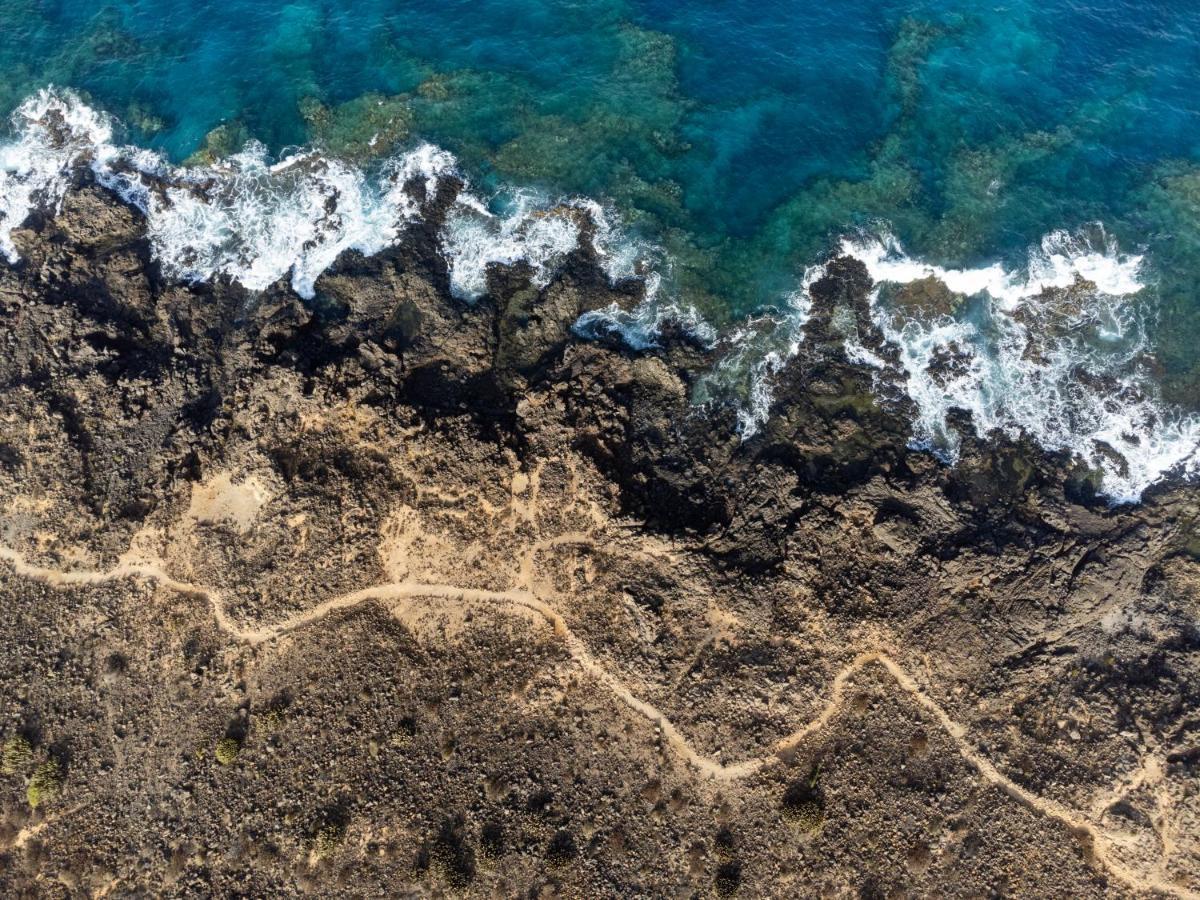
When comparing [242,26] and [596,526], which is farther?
[242,26]

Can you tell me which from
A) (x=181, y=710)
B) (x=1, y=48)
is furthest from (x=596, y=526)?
(x=1, y=48)

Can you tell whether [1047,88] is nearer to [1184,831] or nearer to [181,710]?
[1184,831]

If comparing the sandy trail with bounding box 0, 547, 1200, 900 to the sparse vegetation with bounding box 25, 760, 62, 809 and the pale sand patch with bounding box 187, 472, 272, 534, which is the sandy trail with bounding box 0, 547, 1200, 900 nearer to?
the pale sand patch with bounding box 187, 472, 272, 534

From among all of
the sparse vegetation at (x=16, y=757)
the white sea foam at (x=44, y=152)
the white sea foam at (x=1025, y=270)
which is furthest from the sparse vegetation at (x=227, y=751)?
the white sea foam at (x=1025, y=270)

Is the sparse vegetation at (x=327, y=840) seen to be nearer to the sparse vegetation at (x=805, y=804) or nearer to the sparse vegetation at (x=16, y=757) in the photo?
the sparse vegetation at (x=16, y=757)

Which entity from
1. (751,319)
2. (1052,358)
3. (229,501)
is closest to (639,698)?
(751,319)

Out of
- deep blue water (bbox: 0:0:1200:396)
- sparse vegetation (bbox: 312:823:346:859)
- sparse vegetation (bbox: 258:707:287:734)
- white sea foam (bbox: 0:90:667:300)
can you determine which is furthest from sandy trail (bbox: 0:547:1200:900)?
deep blue water (bbox: 0:0:1200:396)

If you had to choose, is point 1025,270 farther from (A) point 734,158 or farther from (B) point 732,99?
(B) point 732,99

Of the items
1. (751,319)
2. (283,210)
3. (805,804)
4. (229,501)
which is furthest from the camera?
(283,210)
